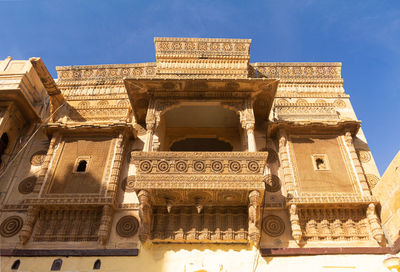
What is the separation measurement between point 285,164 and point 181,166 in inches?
91.2

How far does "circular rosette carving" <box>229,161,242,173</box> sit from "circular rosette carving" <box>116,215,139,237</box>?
2.09 m

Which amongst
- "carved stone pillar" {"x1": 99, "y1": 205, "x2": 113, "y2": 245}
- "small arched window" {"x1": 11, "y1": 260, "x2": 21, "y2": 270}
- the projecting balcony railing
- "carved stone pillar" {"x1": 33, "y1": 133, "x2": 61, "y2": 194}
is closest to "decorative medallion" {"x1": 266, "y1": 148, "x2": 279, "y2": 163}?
the projecting balcony railing

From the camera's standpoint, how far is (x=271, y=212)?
21.3 ft

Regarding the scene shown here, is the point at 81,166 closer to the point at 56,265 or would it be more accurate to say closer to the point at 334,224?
the point at 56,265

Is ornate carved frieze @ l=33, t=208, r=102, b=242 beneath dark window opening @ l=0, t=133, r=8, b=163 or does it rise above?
beneath

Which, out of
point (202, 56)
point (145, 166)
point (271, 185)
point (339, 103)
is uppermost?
point (202, 56)

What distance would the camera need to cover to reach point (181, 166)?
6.07 m

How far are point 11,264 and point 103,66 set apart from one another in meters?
5.74

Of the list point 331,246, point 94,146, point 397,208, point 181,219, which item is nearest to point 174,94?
point 94,146

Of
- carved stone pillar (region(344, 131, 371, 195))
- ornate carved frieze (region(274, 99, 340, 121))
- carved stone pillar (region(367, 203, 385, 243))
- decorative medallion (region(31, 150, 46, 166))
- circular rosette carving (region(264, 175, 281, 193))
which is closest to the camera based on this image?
carved stone pillar (region(367, 203, 385, 243))

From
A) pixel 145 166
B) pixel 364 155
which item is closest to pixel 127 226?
pixel 145 166

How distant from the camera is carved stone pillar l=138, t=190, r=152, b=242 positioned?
584cm

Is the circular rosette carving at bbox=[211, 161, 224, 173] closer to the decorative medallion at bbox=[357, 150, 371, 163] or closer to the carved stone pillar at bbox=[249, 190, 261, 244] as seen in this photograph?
the carved stone pillar at bbox=[249, 190, 261, 244]

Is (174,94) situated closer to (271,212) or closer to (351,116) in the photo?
(271,212)
